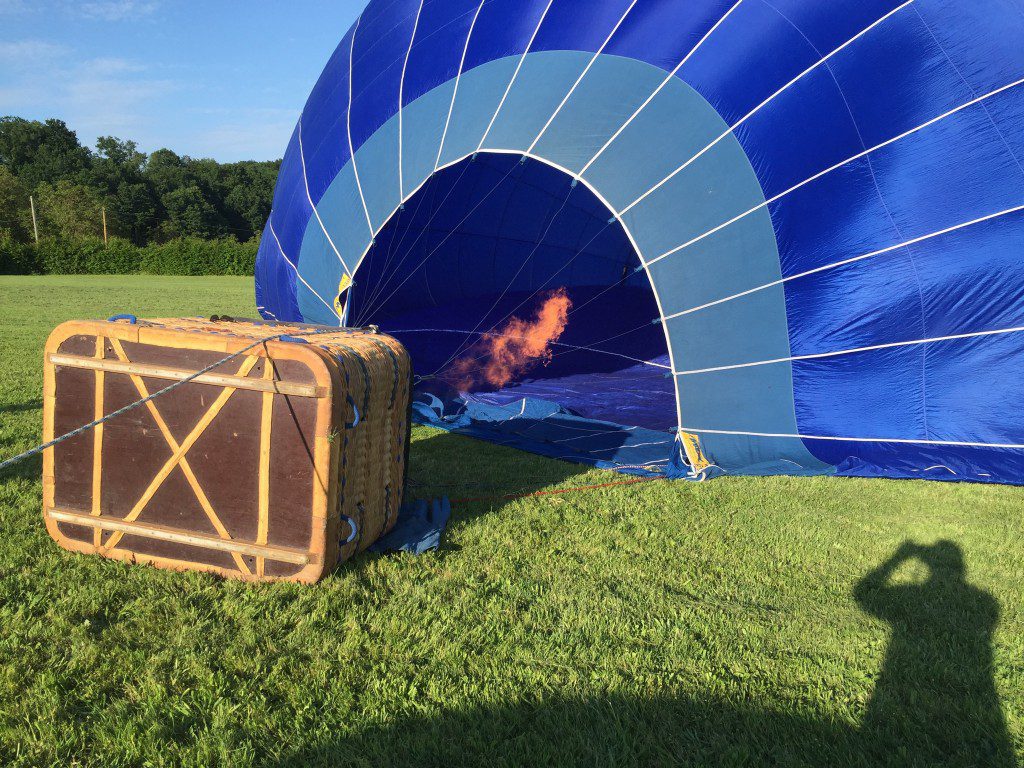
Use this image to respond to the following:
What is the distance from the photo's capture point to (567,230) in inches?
300

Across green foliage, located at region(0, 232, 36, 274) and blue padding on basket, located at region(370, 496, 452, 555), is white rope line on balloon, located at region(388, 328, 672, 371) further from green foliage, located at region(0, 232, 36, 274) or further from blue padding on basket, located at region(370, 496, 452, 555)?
green foliage, located at region(0, 232, 36, 274)

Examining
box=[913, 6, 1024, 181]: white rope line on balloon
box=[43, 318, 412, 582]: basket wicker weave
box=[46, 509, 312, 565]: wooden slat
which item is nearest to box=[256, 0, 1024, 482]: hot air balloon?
box=[913, 6, 1024, 181]: white rope line on balloon

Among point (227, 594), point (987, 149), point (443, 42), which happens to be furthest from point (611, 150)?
point (227, 594)

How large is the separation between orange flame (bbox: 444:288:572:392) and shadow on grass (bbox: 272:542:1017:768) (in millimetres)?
4561

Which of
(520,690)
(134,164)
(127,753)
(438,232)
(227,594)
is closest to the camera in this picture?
(127,753)

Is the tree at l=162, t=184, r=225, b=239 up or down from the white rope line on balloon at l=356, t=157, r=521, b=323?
up

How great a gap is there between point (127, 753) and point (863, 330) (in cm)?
359

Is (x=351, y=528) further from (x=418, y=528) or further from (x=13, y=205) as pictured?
(x=13, y=205)

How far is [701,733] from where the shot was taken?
1.97 m

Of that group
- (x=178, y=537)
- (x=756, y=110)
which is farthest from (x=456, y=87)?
(x=178, y=537)

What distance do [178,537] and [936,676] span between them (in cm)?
250

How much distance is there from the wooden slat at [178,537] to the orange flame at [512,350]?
3.84 meters

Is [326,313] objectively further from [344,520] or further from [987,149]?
[987,149]

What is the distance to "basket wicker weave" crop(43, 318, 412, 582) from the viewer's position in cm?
262
